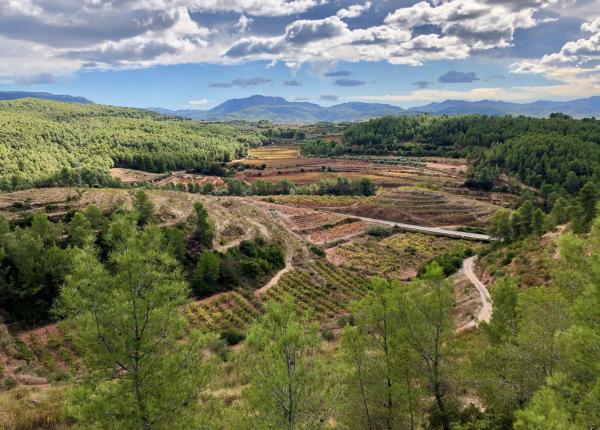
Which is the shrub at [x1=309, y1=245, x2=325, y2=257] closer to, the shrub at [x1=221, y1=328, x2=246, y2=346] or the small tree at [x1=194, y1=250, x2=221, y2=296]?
the small tree at [x1=194, y1=250, x2=221, y2=296]

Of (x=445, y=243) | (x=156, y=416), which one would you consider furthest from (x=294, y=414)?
(x=445, y=243)

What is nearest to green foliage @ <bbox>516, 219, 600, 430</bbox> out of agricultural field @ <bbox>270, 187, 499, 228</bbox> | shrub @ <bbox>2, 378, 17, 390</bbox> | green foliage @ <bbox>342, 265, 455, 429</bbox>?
green foliage @ <bbox>342, 265, 455, 429</bbox>

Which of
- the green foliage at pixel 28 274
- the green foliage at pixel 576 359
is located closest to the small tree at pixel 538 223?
the green foliage at pixel 576 359

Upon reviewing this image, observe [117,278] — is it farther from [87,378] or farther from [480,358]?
[480,358]

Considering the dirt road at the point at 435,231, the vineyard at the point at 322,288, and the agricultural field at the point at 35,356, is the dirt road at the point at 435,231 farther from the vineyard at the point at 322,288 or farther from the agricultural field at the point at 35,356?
the agricultural field at the point at 35,356

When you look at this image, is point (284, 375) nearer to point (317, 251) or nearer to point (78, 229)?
point (78, 229)
